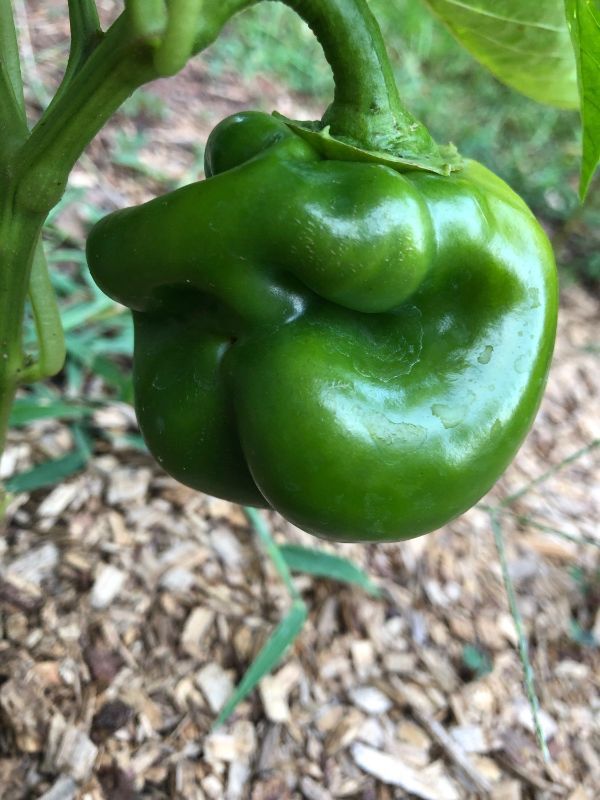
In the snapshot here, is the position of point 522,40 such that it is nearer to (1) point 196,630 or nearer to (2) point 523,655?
(2) point 523,655

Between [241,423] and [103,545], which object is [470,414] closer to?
[241,423]

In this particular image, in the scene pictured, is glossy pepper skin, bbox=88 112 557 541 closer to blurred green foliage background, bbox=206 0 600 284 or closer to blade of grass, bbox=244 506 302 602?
blade of grass, bbox=244 506 302 602

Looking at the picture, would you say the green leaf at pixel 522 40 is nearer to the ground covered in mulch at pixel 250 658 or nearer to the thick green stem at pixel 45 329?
the thick green stem at pixel 45 329

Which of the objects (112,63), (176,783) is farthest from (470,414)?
(176,783)

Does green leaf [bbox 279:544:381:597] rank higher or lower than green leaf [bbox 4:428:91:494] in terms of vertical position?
lower

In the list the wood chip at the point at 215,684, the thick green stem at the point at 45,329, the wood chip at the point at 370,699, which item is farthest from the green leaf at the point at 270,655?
the thick green stem at the point at 45,329

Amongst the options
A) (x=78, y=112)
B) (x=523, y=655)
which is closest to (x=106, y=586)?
(x=523, y=655)

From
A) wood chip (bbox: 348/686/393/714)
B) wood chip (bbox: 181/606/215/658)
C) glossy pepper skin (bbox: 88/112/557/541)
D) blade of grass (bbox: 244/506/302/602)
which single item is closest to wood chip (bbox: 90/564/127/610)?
wood chip (bbox: 181/606/215/658)
